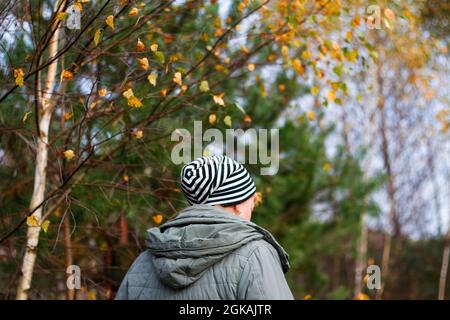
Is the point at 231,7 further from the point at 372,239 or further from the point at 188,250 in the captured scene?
the point at 372,239

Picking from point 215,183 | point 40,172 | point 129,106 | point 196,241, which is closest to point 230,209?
point 215,183

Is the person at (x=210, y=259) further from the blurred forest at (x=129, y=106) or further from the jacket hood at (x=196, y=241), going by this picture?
the blurred forest at (x=129, y=106)

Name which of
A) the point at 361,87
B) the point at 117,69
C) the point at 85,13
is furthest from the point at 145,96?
the point at 361,87

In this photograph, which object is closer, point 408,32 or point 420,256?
point 408,32

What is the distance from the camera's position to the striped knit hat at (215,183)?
216 centimetres

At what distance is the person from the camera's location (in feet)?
6.29

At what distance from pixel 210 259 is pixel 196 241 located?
74 mm

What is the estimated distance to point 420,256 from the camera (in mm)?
12992

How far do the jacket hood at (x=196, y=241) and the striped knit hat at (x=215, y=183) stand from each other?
84 millimetres

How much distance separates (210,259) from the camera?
6.37ft

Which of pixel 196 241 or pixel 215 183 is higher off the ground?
pixel 215 183

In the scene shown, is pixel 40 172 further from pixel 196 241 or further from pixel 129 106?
pixel 196 241

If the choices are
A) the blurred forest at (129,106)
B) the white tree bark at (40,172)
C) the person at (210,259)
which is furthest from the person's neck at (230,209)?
the white tree bark at (40,172)
